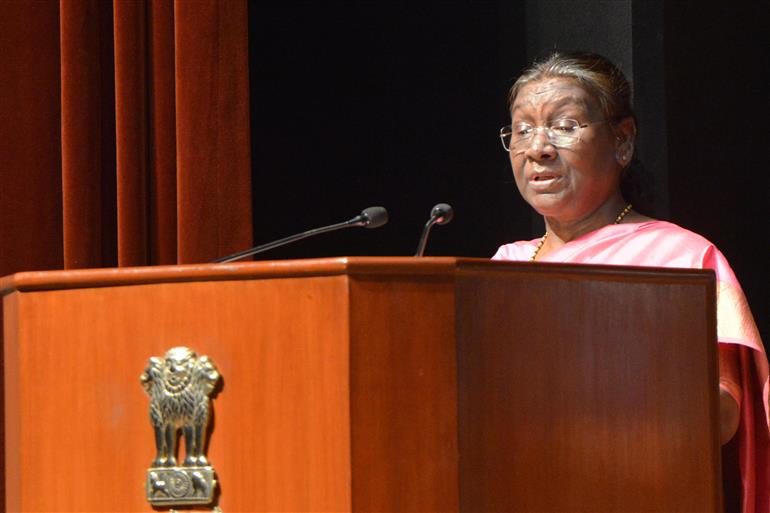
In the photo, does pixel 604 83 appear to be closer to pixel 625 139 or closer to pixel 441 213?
pixel 625 139

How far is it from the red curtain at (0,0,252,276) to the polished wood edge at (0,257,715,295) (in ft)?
2.96

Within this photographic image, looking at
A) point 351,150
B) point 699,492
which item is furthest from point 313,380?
point 351,150

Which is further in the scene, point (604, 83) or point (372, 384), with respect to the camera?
point (604, 83)

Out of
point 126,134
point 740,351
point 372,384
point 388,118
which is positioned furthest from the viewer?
point 388,118

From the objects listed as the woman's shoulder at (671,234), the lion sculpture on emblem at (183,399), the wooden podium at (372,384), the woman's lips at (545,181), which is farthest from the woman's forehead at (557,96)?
the lion sculpture on emblem at (183,399)

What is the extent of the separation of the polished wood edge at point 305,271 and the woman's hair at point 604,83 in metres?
0.71

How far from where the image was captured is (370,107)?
268cm

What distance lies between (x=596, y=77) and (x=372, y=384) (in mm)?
998

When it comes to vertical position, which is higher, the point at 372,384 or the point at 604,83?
the point at 604,83

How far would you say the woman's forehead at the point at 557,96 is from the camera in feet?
6.62

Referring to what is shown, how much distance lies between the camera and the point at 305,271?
1202mm

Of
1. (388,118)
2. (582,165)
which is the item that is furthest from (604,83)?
(388,118)

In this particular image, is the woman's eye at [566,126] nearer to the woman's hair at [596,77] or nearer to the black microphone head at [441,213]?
the woman's hair at [596,77]

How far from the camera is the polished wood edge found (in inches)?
47.2
